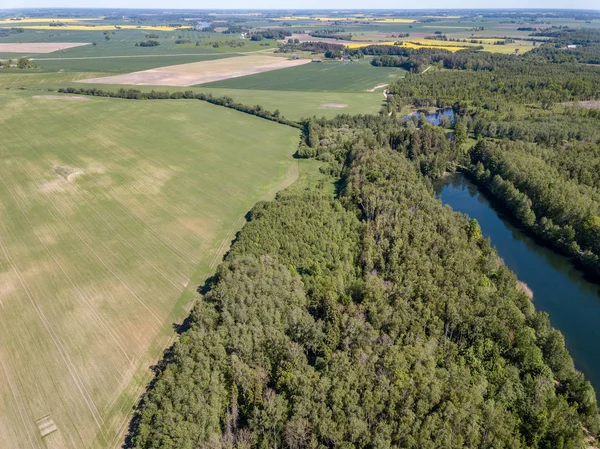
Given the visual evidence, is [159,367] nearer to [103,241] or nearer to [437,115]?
[103,241]

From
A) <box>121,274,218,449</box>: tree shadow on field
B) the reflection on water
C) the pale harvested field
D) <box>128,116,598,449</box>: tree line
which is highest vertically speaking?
the pale harvested field

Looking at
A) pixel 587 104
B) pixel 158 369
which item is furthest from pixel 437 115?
pixel 158 369

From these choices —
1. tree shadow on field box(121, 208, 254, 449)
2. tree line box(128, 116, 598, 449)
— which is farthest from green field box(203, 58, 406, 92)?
tree shadow on field box(121, 208, 254, 449)

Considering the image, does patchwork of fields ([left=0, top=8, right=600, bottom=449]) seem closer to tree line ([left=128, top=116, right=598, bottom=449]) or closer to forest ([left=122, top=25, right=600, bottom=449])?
forest ([left=122, top=25, right=600, bottom=449])

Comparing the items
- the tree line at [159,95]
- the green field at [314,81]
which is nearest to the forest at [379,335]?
the tree line at [159,95]

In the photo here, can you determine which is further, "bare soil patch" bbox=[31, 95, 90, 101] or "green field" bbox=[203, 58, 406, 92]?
"green field" bbox=[203, 58, 406, 92]

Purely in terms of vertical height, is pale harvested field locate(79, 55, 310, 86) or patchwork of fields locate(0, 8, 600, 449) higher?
pale harvested field locate(79, 55, 310, 86)
